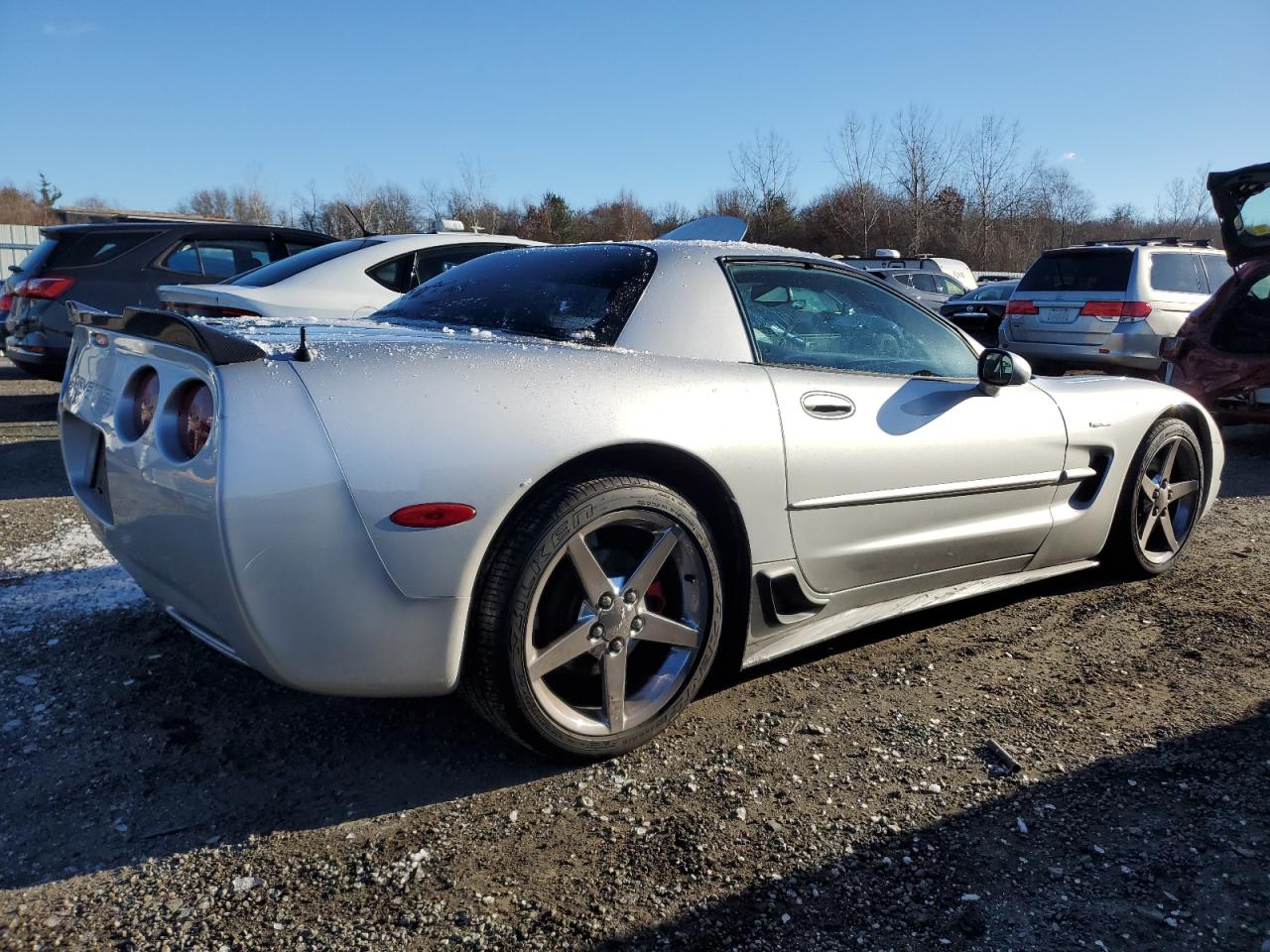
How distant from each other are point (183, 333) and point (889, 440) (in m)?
1.97

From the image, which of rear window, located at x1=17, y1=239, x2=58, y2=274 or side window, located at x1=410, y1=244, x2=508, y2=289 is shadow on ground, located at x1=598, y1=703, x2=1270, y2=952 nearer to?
side window, located at x1=410, y1=244, x2=508, y2=289

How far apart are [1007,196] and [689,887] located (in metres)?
36.0

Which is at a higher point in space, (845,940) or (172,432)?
(172,432)

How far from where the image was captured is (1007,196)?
33594 mm

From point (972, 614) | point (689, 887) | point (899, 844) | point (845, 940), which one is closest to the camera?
point (845, 940)

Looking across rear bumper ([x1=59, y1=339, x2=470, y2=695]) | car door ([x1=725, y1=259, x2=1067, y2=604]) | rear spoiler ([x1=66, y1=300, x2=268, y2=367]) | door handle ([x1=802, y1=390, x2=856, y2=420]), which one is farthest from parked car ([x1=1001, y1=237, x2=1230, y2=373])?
rear spoiler ([x1=66, y1=300, x2=268, y2=367])

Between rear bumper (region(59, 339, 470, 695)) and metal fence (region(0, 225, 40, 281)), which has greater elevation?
metal fence (region(0, 225, 40, 281))

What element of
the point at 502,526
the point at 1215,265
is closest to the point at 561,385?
the point at 502,526

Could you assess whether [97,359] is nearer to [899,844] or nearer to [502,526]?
[502,526]

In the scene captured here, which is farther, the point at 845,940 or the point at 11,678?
the point at 11,678

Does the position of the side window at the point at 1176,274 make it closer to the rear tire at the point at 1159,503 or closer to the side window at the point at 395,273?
the rear tire at the point at 1159,503

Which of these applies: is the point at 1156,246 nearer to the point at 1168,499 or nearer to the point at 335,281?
the point at 1168,499

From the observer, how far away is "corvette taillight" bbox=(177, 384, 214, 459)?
207cm

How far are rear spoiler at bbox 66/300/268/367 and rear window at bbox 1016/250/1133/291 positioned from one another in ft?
30.8
